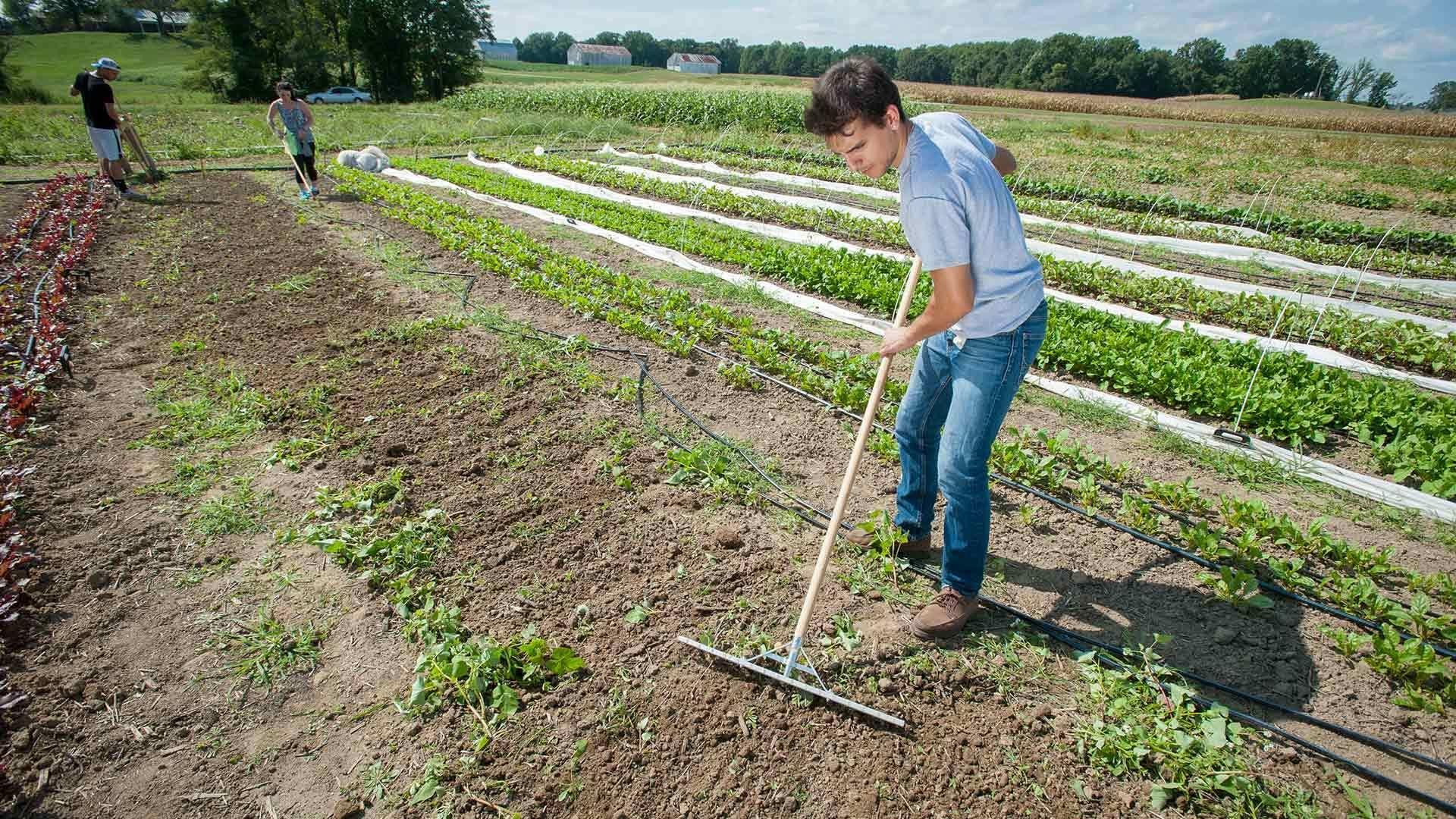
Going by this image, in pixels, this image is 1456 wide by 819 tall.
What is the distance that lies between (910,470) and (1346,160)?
21807 millimetres

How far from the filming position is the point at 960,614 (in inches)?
115

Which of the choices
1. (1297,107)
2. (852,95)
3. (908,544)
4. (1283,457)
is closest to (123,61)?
(852,95)

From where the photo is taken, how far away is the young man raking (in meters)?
2.20

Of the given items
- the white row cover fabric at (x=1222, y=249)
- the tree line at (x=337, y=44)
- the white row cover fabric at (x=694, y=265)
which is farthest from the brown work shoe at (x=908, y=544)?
the tree line at (x=337, y=44)

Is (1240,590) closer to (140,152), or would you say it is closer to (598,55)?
(140,152)

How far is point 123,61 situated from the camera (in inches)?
1884

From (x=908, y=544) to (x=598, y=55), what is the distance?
122 metres

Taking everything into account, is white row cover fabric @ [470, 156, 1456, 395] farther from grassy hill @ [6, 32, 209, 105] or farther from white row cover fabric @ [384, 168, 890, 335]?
grassy hill @ [6, 32, 209, 105]

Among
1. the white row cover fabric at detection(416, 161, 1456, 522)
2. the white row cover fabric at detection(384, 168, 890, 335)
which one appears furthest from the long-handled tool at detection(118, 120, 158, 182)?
the white row cover fabric at detection(416, 161, 1456, 522)

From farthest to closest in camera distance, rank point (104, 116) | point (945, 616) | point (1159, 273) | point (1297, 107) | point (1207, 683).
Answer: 1. point (1297, 107)
2. point (104, 116)
3. point (1159, 273)
4. point (945, 616)
5. point (1207, 683)

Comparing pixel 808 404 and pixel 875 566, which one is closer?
pixel 875 566

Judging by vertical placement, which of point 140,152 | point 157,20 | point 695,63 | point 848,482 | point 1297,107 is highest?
point 695,63

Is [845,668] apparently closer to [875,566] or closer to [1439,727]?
[875,566]

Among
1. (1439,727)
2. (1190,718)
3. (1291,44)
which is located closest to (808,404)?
(1190,718)
